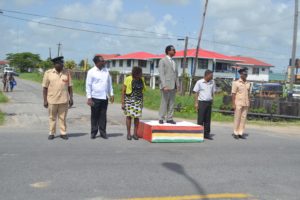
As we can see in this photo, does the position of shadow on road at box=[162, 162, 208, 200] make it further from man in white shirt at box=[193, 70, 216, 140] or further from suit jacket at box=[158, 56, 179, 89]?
man in white shirt at box=[193, 70, 216, 140]

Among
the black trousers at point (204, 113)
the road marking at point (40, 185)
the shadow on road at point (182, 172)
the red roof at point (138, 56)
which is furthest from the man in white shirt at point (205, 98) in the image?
the red roof at point (138, 56)

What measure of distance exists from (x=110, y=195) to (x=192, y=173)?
1.79 metres

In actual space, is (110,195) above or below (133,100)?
below

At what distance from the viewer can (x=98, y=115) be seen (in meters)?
9.05

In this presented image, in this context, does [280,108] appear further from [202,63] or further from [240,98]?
[202,63]

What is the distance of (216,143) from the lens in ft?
31.1

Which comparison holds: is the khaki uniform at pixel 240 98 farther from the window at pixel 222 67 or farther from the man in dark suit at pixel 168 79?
the window at pixel 222 67

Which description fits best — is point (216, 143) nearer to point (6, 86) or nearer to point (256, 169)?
point (256, 169)

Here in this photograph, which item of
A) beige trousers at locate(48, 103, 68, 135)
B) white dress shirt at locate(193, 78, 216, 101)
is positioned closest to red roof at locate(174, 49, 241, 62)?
white dress shirt at locate(193, 78, 216, 101)

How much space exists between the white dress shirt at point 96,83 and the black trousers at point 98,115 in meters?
0.14

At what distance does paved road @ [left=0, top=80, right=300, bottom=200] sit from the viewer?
5.34 meters

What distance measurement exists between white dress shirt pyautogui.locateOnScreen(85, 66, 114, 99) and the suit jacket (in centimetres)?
132

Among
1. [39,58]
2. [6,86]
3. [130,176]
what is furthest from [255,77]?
[39,58]

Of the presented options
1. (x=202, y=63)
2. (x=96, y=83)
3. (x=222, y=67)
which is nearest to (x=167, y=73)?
(x=96, y=83)
